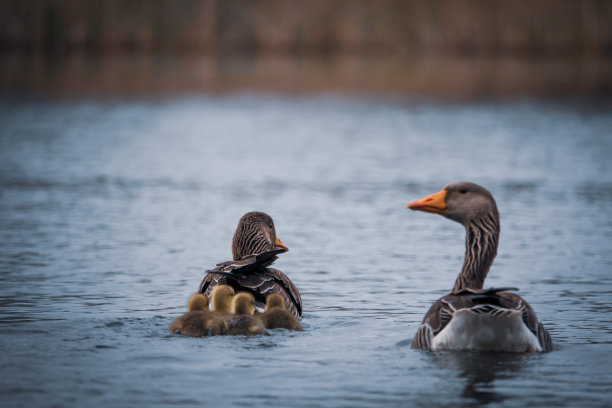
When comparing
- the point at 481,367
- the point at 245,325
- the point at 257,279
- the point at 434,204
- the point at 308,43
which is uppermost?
the point at 308,43

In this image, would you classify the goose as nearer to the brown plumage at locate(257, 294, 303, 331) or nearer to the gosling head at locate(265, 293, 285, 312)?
the brown plumage at locate(257, 294, 303, 331)

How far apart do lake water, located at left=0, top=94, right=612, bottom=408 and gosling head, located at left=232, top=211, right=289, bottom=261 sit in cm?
78

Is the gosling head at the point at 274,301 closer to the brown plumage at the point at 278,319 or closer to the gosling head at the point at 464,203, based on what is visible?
the brown plumage at the point at 278,319

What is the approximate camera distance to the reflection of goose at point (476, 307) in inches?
299

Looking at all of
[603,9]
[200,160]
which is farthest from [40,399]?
[603,9]

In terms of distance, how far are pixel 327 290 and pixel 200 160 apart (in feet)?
48.5

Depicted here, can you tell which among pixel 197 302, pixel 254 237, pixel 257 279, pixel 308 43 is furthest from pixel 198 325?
pixel 308 43

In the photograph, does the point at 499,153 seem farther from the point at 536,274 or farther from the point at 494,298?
the point at 494,298

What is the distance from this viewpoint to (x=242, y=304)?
29.4 feet

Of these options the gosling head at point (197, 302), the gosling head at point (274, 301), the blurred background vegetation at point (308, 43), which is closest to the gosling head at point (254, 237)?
the gosling head at point (274, 301)

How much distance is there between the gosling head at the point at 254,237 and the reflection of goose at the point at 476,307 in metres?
2.53

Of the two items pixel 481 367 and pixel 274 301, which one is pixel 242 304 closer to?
pixel 274 301

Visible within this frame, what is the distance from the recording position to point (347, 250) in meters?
14.2

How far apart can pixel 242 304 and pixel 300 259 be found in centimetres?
456
